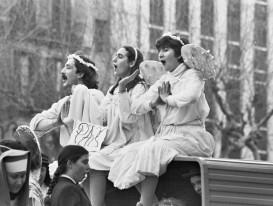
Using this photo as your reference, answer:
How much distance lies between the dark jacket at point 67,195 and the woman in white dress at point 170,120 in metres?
1.50

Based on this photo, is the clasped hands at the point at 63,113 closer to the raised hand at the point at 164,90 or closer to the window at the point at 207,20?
the raised hand at the point at 164,90

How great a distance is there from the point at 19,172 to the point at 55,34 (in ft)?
79.8

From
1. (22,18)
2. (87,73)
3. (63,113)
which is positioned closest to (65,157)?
(63,113)

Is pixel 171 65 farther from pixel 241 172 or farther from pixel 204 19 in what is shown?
pixel 204 19

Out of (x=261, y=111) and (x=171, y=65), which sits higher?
(x=171, y=65)

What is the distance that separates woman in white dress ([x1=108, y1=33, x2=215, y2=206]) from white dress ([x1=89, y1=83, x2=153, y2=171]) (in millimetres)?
125

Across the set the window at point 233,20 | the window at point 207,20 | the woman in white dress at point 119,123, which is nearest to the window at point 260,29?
the window at point 233,20

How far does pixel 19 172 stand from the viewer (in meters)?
7.25

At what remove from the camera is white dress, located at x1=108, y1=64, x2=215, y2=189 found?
9844 mm

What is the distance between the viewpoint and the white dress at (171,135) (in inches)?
388

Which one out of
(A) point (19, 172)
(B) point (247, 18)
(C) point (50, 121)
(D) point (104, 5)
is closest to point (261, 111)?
(B) point (247, 18)

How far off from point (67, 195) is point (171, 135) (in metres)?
2.03

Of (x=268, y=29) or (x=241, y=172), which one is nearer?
(x=241, y=172)

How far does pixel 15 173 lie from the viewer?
7.25 m
